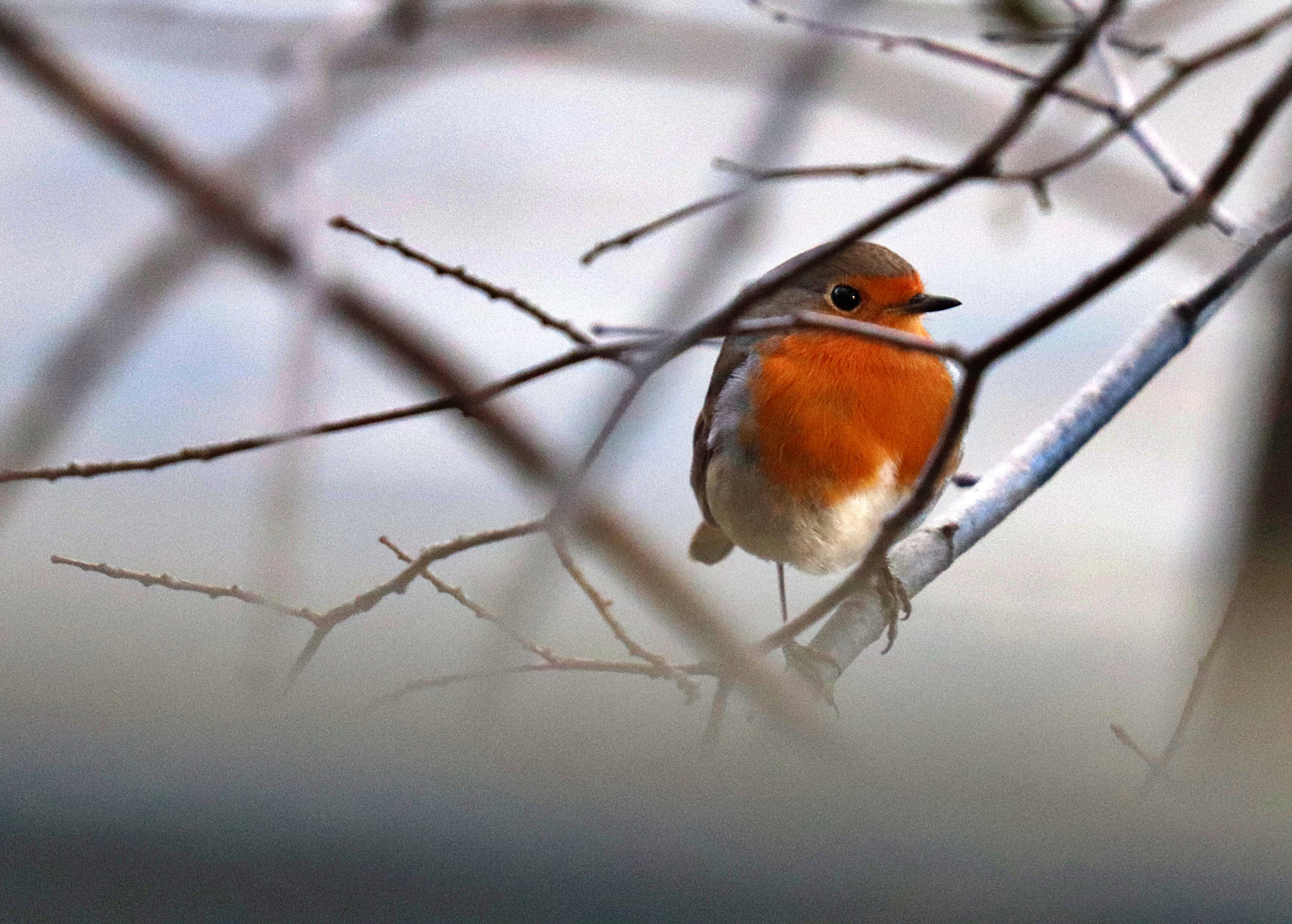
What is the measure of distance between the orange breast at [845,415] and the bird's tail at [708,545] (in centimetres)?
27

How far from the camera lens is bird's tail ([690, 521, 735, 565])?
56.1 inches

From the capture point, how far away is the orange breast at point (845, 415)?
1.13 meters

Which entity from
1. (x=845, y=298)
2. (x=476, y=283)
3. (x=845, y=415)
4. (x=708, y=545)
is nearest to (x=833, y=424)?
(x=845, y=415)

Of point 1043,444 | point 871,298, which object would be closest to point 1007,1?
point 871,298

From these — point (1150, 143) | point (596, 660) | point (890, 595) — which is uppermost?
point (1150, 143)

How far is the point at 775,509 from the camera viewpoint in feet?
3.82

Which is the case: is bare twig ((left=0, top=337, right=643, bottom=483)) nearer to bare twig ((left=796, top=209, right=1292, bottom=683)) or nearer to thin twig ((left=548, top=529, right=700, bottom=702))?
thin twig ((left=548, top=529, right=700, bottom=702))

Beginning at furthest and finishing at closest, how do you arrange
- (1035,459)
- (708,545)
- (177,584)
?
(708,545), (1035,459), (177,584)

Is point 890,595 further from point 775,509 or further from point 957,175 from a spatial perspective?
point 957,175

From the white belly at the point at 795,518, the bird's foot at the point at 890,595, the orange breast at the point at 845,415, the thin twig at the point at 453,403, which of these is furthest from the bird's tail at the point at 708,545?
the thin twig at the point at 453,403

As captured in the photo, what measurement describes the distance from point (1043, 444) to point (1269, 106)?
63cm

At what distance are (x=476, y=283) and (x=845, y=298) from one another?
59 centimetres

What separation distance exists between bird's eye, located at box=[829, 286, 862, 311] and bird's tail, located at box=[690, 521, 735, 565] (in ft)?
1.11

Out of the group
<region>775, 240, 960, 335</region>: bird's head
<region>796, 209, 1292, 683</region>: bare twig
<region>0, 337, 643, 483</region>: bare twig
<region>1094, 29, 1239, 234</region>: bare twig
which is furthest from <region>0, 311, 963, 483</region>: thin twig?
<region>1094, 29, 1239, 234</region>: bare twig
